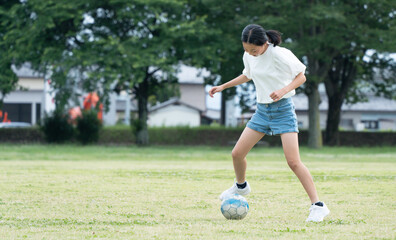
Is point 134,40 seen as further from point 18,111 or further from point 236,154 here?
point 18,111

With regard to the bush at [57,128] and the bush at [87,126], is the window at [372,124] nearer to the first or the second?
the bush at [87,126]

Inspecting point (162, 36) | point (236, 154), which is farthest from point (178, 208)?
point (162, 36)

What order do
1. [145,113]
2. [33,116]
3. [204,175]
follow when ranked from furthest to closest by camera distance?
[33,116], [145,113], [204,175]

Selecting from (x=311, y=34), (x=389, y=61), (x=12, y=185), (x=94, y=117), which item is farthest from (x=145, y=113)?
(x=12, y=185)

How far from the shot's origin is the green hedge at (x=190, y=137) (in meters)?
40.3

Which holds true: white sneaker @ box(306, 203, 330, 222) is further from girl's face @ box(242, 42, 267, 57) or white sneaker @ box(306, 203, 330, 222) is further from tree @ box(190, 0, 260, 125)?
tree @ box(190, 0, 260, 125)

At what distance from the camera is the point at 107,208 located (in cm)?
809

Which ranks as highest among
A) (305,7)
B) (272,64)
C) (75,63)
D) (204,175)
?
(305,7)

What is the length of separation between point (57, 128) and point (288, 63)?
105 ft

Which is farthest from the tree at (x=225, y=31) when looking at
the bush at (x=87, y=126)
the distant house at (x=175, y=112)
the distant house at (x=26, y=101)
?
the distant house at (x=175, y=112)

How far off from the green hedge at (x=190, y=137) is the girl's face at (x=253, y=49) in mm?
33044

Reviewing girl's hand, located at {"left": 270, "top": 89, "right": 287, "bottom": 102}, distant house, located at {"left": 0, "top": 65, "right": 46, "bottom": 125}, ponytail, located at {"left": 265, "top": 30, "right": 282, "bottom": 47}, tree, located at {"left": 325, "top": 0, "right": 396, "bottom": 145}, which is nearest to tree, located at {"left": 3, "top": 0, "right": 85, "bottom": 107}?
tree, located at {"left": 325, "top": 0, "right": 396, "bottom": 145}

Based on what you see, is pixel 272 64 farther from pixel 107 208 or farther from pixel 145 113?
pixel 145 113

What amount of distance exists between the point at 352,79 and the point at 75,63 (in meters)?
16.8
